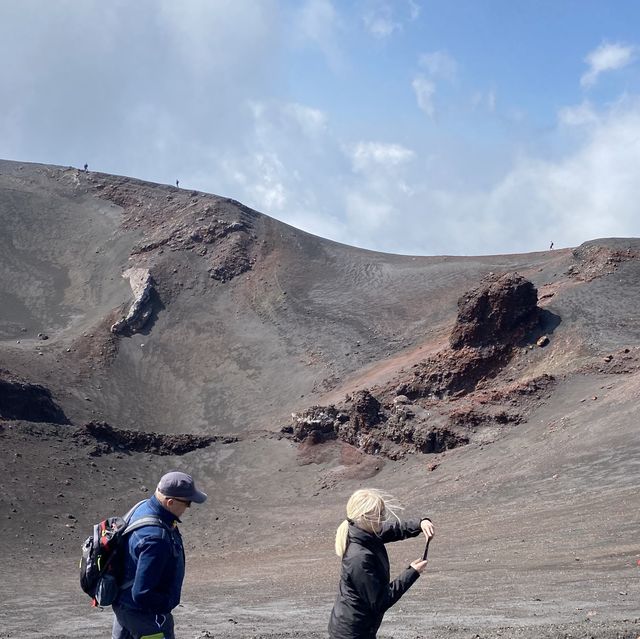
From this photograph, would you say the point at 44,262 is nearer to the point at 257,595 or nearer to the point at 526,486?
the point at 526,486

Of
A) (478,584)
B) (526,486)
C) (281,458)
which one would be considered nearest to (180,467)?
(281,458)

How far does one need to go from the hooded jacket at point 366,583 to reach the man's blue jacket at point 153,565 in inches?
40.2

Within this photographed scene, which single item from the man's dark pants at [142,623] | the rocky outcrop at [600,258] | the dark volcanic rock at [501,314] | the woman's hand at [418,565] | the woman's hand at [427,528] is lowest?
the man's dark pants at [142,623]

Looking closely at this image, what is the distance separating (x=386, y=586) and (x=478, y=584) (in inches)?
336

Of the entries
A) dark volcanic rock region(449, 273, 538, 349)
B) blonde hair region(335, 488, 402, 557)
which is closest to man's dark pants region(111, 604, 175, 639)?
blonde hair region(335, 488, 402, 557)

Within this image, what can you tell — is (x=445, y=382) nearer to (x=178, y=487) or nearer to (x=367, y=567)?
(x=178, y=487)

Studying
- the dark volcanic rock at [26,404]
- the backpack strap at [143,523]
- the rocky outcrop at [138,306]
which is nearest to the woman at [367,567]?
the backpack strap at [143,523]

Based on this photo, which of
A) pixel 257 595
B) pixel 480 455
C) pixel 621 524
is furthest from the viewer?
pixel 480 455

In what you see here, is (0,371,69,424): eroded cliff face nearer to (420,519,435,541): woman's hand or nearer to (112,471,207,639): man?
(112,471,207,639): man

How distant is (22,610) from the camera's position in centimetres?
1367

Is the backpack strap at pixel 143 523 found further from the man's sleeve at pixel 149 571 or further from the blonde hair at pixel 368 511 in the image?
the blonde hair at pixel 368 511

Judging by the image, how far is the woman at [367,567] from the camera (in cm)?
459

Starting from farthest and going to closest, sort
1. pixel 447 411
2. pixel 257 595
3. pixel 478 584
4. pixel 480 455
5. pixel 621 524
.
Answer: pixel 447 411 < pixel 480 455 < pixel 621 524 < pixel 257 595 < pixel 478 584

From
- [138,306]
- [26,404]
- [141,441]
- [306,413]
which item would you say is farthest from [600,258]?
Result: [26,404]
